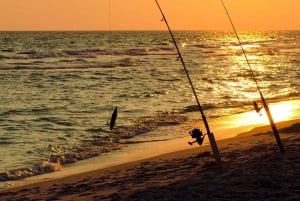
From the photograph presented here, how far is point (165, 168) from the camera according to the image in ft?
31.1

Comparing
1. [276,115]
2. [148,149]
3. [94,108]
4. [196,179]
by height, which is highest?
[94,108]

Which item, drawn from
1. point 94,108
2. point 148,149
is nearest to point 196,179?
point 148,149

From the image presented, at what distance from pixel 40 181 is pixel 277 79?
26.2m

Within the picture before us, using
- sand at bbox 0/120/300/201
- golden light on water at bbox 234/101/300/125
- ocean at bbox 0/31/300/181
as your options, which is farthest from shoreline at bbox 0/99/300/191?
sand at bbox 0/120/300/201

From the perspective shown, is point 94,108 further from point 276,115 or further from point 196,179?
point 196,179

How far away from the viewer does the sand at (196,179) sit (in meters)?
6.88

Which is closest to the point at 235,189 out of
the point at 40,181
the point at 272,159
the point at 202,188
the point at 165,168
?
the point at 202,188

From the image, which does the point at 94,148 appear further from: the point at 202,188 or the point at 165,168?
the point at 202,188

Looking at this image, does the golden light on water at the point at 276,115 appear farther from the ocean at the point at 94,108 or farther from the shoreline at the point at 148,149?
the ocean at the point at 94,108

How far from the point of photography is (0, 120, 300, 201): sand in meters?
6.88

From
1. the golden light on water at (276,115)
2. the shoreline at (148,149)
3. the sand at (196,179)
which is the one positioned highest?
the golden light on water at (276,115)

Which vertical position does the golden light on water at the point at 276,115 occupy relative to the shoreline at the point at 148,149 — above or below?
above

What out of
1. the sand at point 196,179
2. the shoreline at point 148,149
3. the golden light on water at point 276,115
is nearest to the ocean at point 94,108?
the shoreline at point 148,149

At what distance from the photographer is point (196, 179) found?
767 cm
